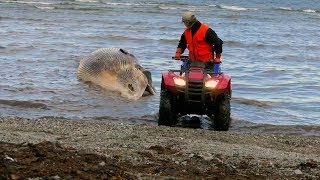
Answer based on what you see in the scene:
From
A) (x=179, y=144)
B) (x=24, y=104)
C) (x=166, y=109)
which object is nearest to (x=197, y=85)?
(x=166, y=109)

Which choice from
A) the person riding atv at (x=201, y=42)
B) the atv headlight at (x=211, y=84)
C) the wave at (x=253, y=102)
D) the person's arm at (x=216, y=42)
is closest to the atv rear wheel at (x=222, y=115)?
the atv headlight at (x=211, y=84)

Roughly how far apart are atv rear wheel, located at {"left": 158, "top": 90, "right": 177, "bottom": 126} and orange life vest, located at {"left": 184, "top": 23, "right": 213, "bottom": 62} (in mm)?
929

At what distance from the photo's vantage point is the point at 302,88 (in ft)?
55.1

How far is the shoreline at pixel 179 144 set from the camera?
759cm

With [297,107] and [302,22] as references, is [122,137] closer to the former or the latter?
[297,107]

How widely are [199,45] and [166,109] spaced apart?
1244 mm

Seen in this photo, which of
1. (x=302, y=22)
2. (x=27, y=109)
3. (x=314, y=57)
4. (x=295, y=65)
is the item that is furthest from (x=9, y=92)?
(x=302, y=22)

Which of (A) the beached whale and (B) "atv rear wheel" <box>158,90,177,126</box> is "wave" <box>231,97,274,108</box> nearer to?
(A) the beached whale

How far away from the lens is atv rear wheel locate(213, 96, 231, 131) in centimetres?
1103

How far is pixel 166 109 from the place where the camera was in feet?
36.6

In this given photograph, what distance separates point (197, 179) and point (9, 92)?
28.6 ft

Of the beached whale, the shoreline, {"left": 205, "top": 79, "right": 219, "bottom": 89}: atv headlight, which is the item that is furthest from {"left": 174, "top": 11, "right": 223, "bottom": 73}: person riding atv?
the beached whale

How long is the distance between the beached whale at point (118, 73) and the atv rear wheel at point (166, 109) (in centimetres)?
348

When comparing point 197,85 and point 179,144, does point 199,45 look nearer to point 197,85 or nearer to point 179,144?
point 197,85
